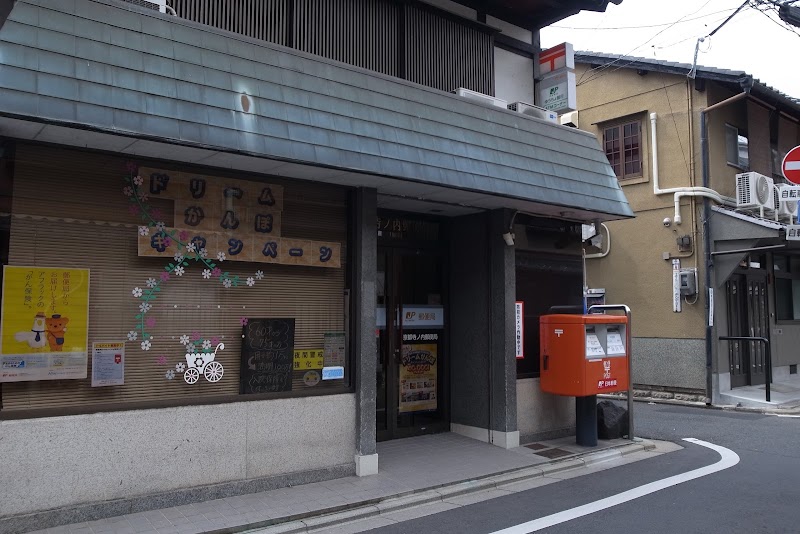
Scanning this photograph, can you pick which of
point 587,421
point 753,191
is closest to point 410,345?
point 587,421

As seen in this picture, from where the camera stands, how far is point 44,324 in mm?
5547

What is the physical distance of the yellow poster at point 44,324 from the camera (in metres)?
5.38

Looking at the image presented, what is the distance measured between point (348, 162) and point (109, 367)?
3.02 m

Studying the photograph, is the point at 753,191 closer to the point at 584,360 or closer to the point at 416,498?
the point at 584,360

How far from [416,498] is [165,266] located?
351 centimetres

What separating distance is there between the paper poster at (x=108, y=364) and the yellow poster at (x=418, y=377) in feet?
14.2

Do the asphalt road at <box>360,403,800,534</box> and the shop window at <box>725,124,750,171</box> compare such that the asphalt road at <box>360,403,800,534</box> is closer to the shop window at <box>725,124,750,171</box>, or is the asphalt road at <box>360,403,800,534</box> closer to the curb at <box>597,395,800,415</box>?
the curb at <box>597,395,800,415</box>

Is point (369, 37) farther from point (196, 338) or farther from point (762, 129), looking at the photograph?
point (762, 129)

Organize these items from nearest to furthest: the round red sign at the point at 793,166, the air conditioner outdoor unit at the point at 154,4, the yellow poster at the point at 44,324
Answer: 1. the yellow poster at the point at 44,324
2. the air conditioner outdoor unit at the point at 154,4
3. the round red sign at the point at 793,166

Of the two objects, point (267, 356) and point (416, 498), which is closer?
point (416, 498)

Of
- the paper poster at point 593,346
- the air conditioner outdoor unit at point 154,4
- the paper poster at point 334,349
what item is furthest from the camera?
the paper poster at point 593,346

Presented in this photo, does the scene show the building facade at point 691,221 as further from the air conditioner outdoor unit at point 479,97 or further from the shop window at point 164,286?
the shop window at point 164,286

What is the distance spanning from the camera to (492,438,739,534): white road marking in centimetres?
602

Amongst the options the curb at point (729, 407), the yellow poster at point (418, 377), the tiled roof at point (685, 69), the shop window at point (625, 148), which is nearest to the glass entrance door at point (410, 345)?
the yellow poster at point (418, 377)
